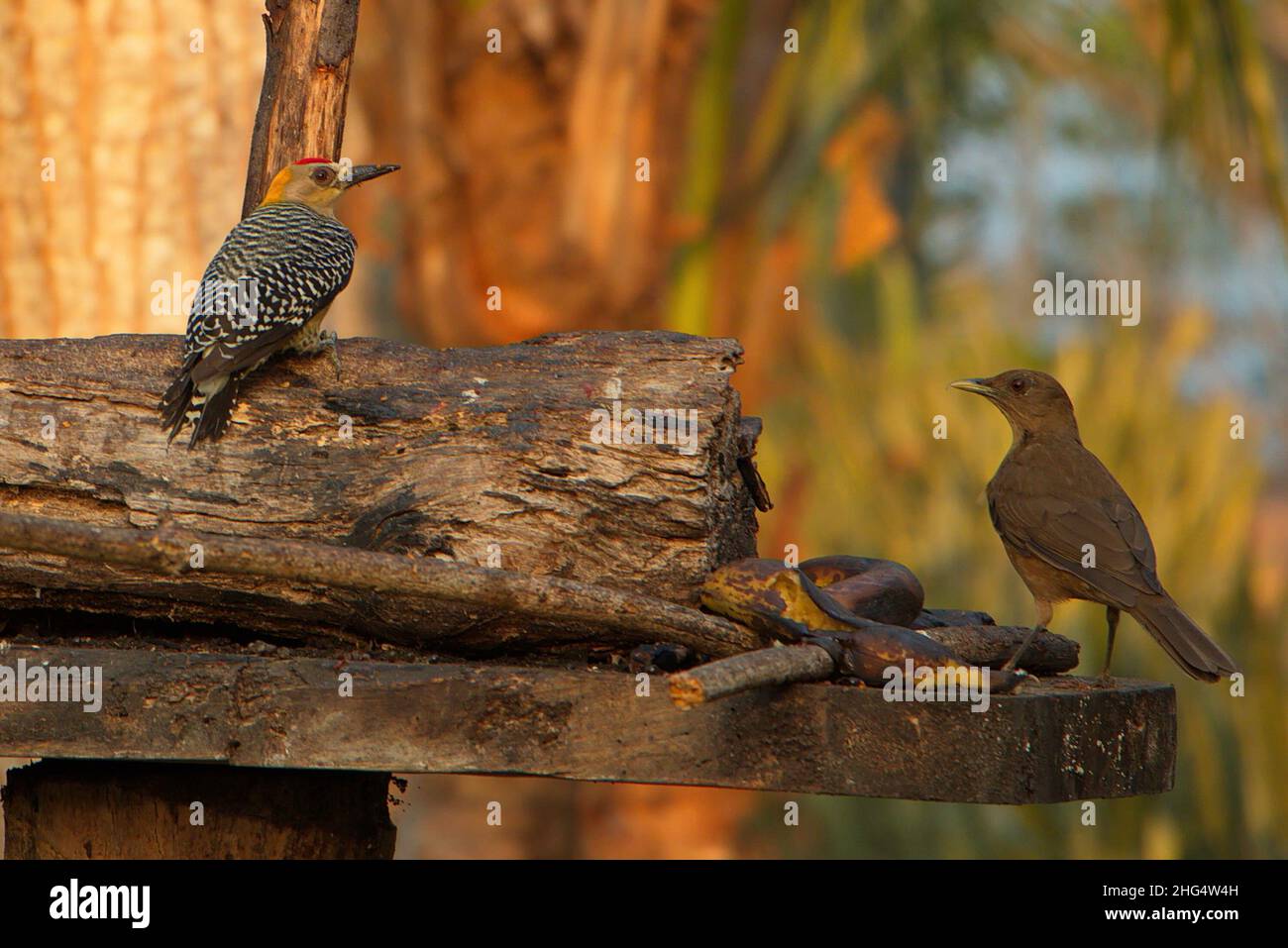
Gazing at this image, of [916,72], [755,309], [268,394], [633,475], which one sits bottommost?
[633,475]

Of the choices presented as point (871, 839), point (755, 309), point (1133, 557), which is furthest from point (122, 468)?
point (871, 839)

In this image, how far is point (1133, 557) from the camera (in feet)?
12.5

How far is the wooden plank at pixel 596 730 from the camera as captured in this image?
271 cm

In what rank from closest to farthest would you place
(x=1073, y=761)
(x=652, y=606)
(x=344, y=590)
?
(x=1073, y=761) → (x=652, y=606) → (x=344, y=590)

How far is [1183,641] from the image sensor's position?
11.5ft

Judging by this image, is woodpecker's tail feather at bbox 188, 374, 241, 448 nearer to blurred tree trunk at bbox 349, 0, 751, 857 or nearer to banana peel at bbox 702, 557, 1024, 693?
banana peel at bbox 702, 557, 1024, 693

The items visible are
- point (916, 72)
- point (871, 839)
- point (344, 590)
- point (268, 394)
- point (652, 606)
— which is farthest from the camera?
point (871, 839)

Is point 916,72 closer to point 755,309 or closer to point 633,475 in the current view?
point 755,309

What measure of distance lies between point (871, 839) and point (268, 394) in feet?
24.0

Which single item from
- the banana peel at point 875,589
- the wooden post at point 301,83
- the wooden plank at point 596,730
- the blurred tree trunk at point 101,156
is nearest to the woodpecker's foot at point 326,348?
the wooden post at point 301,83

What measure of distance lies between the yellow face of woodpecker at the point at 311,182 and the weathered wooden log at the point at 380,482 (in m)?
0.99

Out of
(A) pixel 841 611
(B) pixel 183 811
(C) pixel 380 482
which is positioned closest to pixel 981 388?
(A) pixel 841 611

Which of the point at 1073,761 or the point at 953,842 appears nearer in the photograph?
the point at 1073,761

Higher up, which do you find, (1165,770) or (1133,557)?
(1133,557)
